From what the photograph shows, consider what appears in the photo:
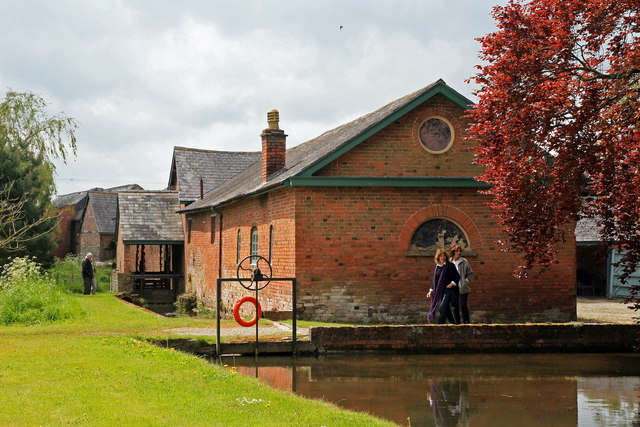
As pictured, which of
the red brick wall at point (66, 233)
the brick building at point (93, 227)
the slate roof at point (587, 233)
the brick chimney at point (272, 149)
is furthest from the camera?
the red brick wall at point (66, 233)

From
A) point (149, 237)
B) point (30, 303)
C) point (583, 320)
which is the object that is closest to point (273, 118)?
point (30, 303)

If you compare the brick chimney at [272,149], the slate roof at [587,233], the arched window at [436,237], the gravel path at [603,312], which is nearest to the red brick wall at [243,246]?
the brick chimney at [272,149]

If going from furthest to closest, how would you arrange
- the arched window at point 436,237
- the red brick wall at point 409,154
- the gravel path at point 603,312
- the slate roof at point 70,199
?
the slate roof at point 70,199 → the gravel path at point 603,312 → the arched window at point 436,237 → the red brick wall at point 409,154

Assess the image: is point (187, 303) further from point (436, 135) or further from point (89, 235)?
point (89, 235)

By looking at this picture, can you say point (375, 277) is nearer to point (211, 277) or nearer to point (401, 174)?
point (401, 174)

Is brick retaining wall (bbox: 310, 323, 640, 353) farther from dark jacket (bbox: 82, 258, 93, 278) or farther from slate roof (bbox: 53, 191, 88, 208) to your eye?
slate roof (bbox: 53, 191, 88, 208)

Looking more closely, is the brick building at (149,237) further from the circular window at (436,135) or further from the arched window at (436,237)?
the circular window at (436,135)

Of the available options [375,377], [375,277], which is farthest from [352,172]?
[375,377]

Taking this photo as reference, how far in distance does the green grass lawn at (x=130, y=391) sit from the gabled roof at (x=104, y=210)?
38.9 metres

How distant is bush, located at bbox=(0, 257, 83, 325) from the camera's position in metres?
14.8

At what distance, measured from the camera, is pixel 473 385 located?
930 cm

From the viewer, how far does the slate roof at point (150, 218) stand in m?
29.6

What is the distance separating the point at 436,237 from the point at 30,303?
9293mm

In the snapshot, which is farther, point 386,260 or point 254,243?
point 254,243
